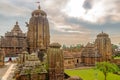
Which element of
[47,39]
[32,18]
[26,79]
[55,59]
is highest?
[32,18]

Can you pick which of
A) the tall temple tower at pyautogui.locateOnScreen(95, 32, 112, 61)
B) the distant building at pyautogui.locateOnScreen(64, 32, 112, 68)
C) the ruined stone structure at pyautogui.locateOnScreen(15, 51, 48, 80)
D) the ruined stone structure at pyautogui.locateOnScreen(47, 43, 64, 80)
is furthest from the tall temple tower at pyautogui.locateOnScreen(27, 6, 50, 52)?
the ruined stone structure at pyautogui.locateOnScreen(15, 51, 48, 80)

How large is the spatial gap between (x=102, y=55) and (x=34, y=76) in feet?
122

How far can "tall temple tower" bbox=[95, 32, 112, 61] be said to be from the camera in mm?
60625

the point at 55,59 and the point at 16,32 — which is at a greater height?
the point at 16,32

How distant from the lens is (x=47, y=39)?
5594 cm

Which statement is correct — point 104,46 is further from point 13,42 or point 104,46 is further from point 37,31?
point 13,42

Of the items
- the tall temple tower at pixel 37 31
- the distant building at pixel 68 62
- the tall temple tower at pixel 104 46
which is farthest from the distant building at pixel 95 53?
the tall temple tower at pixel 37 31

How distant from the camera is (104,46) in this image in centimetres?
6075

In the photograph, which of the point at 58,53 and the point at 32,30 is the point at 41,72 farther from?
the point at 32,30

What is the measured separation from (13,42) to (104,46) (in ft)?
85.0


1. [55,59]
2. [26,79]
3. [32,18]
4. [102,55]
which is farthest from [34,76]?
[102,55]

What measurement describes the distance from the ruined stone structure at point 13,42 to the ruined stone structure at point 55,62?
2516cm

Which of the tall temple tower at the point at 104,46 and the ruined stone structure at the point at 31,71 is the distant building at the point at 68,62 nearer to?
the tall temple tower at the point at 104,46

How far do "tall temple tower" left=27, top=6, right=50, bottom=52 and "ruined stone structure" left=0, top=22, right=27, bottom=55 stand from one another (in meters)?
2.25
